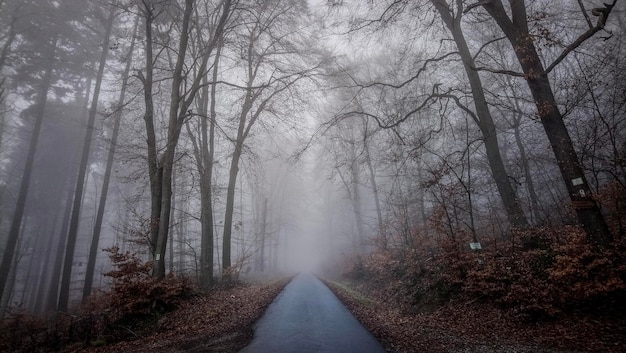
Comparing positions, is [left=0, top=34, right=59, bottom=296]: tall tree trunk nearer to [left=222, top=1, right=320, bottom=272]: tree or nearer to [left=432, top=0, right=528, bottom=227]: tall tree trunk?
[left=222, top=1, right=320, bottom=272]: tree

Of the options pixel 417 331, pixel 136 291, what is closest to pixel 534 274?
pixel 417 331

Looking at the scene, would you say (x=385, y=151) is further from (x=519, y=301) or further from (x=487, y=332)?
(x=487, y=332)

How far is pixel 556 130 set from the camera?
6738 millimetres

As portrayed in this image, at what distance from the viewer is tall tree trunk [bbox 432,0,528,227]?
857 centimetres

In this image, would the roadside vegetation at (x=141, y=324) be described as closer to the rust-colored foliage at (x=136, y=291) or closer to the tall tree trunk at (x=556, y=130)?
the rust-colored foliage at (x=136, y=291)

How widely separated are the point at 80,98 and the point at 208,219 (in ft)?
57.1

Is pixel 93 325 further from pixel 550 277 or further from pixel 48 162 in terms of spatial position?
pixel 48 162

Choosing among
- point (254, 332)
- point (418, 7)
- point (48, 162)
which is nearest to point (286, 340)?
point (254, 332)

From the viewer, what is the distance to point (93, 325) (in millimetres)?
7363

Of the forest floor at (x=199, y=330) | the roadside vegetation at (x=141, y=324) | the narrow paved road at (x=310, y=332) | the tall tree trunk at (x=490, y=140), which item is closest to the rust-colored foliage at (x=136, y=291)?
the roadside vegetation at (x=141, y=324)

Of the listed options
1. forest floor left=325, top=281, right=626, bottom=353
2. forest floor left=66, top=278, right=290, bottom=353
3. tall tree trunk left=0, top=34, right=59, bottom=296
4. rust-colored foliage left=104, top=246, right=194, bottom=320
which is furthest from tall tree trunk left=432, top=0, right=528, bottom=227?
tall tree trunk left=0, top=34, right=59, bottom=296

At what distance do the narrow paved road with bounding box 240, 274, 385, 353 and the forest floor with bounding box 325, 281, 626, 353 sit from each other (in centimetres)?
39

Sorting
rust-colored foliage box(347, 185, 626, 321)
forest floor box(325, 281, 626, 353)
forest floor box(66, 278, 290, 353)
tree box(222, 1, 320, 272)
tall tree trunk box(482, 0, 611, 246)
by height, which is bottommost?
forest floor box(325, 281, 626, 353)

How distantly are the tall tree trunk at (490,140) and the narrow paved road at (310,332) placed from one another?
5351mm
